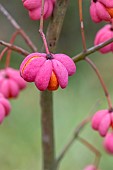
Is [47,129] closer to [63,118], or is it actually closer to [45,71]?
[45,71]

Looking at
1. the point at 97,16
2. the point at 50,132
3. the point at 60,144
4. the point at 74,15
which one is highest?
the point at 97,16

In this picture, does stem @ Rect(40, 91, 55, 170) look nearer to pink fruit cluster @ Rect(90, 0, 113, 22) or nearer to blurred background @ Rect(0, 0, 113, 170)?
pink fruit cluster @ Rect(90, 0, 113, 22)

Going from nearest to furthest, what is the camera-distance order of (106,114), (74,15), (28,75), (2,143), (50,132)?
(28,75)
(106,114)
(50,132)
(2,143)
(74,15)

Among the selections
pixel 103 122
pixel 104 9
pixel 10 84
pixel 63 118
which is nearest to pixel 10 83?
pixel 10 84

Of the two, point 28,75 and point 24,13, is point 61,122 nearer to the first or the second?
point 24,13

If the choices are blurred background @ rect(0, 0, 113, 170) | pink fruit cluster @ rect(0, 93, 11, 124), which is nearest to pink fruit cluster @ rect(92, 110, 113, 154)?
pink fruit cluster @ rect(0, 93, 11, 124)

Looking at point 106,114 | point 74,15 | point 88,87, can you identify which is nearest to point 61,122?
point 88,87
